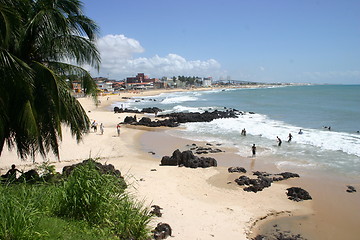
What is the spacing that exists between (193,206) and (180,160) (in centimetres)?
590

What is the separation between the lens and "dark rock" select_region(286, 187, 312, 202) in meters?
11.9

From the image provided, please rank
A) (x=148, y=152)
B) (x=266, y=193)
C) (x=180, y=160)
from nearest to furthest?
1. (x=266, y=193)
2. (x=180, y=160)
3. (x=148, y=152)

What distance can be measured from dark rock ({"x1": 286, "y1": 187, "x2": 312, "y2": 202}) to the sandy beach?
24 centimetres

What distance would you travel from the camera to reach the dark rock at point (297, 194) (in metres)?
11.9

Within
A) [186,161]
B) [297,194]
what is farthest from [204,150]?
[297,194]

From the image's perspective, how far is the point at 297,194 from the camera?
12.1 m

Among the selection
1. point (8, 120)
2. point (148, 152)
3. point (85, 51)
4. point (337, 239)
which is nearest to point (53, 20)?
point (85, 51)

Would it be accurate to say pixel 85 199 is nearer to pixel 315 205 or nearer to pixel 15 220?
pixel 15 220

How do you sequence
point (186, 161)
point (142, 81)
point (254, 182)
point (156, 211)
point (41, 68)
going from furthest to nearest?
point (142, 81) → point (186, 161) → point (254, 182) → point (156, 211) → point (41, 68)

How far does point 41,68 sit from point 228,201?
25.7ft

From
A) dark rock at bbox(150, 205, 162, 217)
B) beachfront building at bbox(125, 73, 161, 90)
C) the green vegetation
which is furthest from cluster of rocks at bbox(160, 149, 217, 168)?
beachfront building at bbox(125, 73, 161, 90)

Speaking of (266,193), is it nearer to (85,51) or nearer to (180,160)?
(180,160)

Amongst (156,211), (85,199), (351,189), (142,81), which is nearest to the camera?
(85,199)

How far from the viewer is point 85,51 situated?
843 cm
